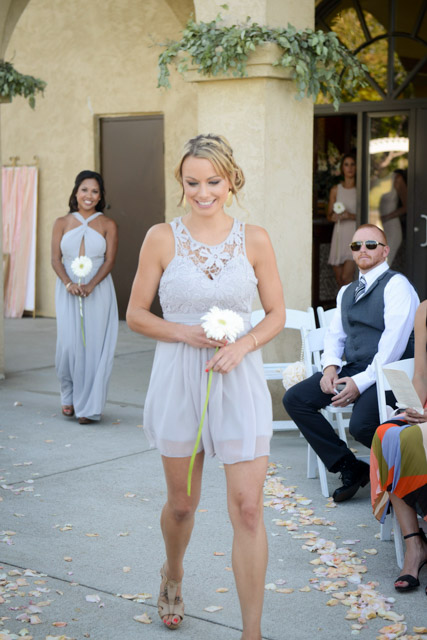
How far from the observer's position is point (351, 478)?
5.44 m

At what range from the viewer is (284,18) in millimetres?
6961

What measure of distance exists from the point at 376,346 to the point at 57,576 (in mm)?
2294

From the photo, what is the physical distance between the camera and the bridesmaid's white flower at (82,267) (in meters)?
7.32

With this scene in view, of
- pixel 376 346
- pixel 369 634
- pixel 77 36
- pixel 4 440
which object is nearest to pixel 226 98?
pixel 376 346

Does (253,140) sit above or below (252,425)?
above

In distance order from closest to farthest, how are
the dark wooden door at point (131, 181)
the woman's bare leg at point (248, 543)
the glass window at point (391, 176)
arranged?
the woman's bare leg at point (248, 543)
the glass window at point (391, 176)
the dark wooden door at point (131, 181)

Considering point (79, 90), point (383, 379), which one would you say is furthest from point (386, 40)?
point (383, 379)

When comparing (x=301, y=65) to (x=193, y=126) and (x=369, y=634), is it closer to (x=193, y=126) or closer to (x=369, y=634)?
(x=369, y=634)

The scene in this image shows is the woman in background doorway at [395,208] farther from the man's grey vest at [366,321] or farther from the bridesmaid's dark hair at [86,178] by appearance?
the man's grey vest at [366,321]

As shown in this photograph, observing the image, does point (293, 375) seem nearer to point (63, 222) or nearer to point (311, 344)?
point (311, 344)

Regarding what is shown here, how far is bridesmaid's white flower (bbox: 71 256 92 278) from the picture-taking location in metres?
7.32

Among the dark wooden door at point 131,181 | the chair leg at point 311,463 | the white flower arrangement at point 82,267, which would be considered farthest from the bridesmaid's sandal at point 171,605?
the dark wooden door at point 131,181

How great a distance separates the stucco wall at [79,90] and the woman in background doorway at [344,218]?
7.19 ft

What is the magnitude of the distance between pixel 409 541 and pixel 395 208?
6.61 metres
